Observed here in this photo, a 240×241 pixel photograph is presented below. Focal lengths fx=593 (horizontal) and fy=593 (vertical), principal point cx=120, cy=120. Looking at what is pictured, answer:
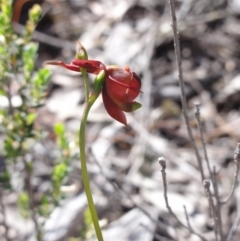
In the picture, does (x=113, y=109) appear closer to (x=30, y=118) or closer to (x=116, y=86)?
(x=116, y=86)

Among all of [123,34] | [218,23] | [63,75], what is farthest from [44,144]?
[218,23]

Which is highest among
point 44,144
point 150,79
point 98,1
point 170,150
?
point 98,1

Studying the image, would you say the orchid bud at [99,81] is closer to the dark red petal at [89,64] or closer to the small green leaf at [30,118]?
the dark red petal at [89,64]

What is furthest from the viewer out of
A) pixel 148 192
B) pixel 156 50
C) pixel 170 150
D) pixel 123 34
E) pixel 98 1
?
pixel 98 1

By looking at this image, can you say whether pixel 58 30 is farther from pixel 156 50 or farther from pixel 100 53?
pixel 156 50

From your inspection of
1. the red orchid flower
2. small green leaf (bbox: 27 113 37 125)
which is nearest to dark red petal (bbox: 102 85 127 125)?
the red orchid flower

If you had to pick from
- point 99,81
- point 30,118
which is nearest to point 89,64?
point 99,81

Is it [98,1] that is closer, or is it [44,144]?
[44,144]
